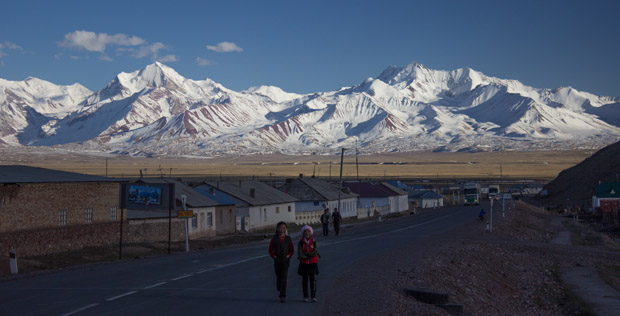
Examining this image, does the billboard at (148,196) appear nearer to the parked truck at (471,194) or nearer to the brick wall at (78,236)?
the brick wall at (78,236)

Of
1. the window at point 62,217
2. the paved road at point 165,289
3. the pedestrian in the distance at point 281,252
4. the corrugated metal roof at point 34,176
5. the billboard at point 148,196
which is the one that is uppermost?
the corrugated metal roof at point 34,176

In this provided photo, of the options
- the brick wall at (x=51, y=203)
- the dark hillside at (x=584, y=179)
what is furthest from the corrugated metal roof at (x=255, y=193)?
the dark hillside at (x=584, y=179)

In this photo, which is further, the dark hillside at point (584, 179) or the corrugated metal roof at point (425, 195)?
the dark hillside at point (584, 179)

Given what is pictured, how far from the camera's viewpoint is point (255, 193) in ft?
214

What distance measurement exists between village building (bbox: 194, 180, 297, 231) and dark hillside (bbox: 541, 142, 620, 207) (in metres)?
55.3

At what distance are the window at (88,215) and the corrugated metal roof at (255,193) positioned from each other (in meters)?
24.1

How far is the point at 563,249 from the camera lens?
4316 centimetres

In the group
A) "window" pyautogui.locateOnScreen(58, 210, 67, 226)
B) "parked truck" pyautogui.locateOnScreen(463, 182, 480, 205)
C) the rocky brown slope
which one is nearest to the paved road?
the rocky brown slope

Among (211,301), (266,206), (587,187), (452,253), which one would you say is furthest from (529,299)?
(587,187)

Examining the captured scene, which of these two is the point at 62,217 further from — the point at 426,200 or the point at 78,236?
the point at 426,200

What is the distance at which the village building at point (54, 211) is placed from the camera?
29969 mm

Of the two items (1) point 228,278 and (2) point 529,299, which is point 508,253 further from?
(1) point 228,278

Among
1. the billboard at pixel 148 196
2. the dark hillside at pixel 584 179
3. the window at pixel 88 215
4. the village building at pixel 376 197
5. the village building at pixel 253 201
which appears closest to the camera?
the billboard at pixel 148 196

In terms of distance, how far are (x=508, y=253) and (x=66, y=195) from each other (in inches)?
856
